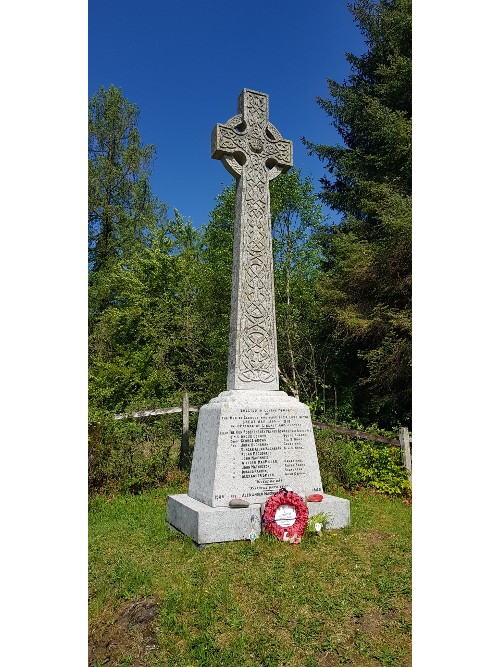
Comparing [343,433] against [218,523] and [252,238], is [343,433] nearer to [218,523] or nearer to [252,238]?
[252,238]

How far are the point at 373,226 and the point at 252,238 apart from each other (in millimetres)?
7653

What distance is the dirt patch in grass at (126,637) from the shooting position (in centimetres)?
290

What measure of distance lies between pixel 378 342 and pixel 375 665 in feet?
28.7

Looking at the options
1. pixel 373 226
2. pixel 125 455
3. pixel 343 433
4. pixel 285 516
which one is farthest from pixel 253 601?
pixel 373 226

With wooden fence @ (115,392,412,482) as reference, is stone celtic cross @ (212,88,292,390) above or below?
above

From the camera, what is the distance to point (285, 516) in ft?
15.3

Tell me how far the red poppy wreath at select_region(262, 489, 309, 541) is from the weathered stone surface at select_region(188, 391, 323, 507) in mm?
292

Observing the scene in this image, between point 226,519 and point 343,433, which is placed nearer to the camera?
point 226,519

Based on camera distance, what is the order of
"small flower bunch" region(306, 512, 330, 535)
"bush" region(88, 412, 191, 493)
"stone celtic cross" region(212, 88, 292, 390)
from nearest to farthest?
"small flower bunch" region(306, 512, 330, 535), "stone celtic cross" region(212, 88, 292, 390), "bush" region(88, 412, 191, 493)

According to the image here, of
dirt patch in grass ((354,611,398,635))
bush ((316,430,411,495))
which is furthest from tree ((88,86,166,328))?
dirt patch in grass ((354,611,398,635))

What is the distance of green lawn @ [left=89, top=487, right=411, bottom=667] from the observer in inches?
114

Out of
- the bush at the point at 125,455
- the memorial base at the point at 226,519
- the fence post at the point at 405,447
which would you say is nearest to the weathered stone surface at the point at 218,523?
the memorial base at the point at 226,519

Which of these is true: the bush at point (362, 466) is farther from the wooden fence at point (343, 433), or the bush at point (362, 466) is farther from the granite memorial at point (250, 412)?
the granite memorial at point (250, 412)

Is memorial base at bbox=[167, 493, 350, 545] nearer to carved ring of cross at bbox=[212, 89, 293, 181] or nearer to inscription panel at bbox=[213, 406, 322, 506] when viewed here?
inscription panel at bbox=[213, 406, 322, 506]
